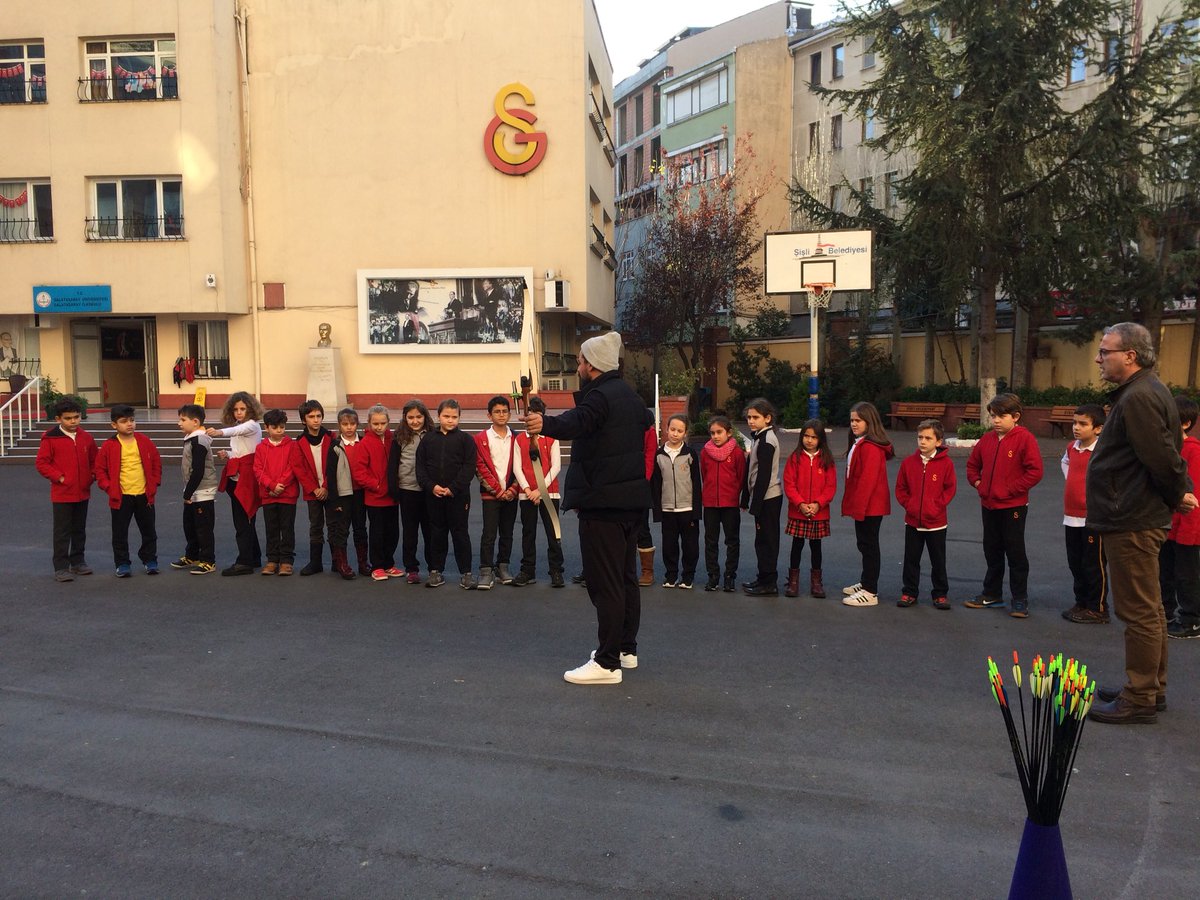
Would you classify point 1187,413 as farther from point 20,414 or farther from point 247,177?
point 247,177

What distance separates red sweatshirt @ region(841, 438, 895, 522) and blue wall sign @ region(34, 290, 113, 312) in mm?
20914

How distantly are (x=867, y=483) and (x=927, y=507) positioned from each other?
0.52m

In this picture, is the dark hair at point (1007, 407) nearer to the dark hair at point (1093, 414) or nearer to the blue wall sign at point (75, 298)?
the dark hair at point (1093, 414)

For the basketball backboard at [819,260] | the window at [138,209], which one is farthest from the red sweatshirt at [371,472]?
the window at [138,209]

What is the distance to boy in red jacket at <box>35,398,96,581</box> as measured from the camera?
30.8 feet

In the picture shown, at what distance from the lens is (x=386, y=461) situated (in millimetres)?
9391

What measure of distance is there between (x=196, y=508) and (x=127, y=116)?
17830 mm

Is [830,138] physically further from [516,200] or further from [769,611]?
[769,611]

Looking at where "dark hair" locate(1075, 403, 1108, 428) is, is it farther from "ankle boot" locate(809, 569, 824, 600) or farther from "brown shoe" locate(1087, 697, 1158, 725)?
"brown shoe" locate(1087, 697, 1158, 725)

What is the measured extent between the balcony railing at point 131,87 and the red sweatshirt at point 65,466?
17089 mm

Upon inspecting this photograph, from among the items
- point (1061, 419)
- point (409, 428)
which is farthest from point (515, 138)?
point (409, 428)

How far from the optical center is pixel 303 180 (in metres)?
24.4

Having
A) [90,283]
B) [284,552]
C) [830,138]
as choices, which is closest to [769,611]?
[284,552]

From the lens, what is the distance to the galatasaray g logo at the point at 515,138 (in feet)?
78.8
